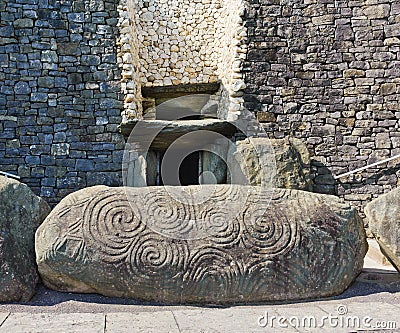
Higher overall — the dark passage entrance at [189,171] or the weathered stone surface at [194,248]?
the weathered stone surface at [194,248]

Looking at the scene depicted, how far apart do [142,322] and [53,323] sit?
553 millimetres

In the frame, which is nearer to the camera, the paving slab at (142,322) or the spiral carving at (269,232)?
the paving slab at (142,322)

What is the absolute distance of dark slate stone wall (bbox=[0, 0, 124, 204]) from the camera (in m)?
7.30

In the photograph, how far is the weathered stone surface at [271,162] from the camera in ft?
22.1

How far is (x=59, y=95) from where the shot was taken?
7457 mm

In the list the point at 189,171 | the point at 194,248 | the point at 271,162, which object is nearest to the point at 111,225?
the point at 194,248

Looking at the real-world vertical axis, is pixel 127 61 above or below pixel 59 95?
above

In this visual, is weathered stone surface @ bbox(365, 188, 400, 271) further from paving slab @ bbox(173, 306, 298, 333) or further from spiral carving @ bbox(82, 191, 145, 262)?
spiral carving @ bbox(82, 191, 145, 262)

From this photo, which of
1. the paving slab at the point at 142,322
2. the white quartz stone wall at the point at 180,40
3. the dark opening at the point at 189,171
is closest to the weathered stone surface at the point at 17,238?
the paving slab at the point at 142,322

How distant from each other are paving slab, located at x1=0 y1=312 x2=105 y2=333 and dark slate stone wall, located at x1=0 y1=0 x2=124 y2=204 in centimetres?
426

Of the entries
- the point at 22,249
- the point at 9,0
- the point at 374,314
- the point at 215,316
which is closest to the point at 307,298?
the point at 374,314

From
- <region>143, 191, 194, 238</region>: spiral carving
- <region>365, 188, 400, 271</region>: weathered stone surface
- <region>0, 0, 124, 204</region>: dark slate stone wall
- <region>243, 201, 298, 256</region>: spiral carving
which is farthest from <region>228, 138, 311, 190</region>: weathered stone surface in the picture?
<region>143, 191, 194, 238</region>: spiral carving

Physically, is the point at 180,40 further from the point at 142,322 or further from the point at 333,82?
the point at 142,322

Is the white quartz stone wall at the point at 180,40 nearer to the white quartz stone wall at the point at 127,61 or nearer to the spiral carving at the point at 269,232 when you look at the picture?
the white quartz stone wall at the point at 127,61
